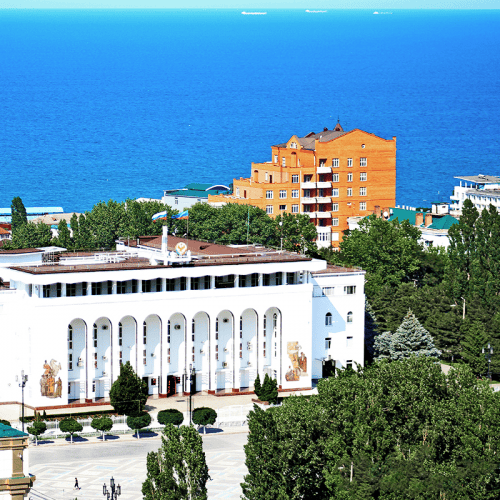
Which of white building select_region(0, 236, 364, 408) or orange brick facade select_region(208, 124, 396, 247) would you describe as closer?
white building select_region(0, 236, 364, 408)

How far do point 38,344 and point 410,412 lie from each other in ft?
104

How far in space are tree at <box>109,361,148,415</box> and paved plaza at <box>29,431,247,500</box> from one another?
4.40 meters

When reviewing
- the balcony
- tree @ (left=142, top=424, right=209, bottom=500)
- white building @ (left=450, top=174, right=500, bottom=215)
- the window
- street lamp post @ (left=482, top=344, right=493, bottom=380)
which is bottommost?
tree @ (left=142, top=424, right=209, bottom=500)

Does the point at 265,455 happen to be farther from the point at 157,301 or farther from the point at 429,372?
the point at 157,301

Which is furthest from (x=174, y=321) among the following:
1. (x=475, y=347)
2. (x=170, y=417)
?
(x=475, y=347)

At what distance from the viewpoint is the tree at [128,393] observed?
9831 cm

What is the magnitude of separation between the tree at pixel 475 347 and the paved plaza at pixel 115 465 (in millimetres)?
24474

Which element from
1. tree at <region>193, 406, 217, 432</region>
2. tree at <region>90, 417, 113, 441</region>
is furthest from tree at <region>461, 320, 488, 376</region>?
tree at <region>90, 417, 113, 441</region>

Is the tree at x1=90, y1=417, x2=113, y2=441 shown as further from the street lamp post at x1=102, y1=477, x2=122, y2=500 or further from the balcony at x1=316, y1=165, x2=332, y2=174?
the balcony at x1=316, y1=165, x2=332, y2=174

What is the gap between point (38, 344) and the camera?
331 ft

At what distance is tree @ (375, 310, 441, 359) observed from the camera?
372 ft

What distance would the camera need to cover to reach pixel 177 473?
227 feet

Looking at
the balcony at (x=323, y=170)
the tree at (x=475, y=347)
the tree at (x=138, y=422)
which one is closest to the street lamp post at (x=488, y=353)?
the tree at (x=475, y=347)

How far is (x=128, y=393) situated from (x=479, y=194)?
9961cm
